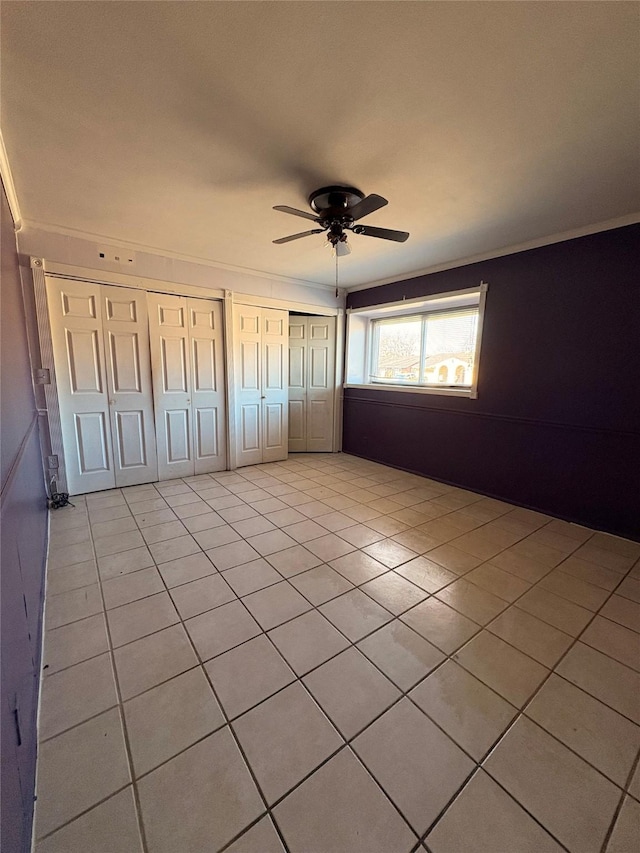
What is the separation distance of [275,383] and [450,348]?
Result: 2357mm

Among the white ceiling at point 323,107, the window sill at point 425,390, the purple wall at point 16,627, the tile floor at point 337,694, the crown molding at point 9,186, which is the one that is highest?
the white ceiling at point 323,107

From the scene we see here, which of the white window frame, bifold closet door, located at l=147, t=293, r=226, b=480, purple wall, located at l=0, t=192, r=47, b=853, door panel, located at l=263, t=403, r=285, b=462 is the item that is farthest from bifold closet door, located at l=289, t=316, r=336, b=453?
purple wall, located at l=0, t=192, r=47, b=853

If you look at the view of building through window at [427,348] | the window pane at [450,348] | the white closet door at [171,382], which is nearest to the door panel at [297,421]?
the view of building through window at [427,348]

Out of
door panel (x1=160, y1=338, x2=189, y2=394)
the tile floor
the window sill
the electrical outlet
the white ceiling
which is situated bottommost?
the tile floor

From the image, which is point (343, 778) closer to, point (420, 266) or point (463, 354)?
point (463, 354)

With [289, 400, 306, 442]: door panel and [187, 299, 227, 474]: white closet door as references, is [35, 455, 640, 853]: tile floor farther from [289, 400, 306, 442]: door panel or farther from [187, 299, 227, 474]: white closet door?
[289, 400, 306, 442]: door panel

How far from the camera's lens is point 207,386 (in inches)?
166

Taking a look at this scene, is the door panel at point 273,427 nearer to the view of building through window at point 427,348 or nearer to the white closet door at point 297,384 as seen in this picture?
the white closet door at point 297,384

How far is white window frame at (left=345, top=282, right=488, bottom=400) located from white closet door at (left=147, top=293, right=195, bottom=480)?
8.00ft

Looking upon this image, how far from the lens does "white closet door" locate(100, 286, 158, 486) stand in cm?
351

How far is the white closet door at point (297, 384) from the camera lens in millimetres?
5199

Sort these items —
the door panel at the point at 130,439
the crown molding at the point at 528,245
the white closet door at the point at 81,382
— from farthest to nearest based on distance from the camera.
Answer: the door panel at the point at 130,439 → the white closet door at the point at 81,382 → the crown molding at the point at 528,245

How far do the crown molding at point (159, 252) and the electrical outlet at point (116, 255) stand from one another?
4 centimetres

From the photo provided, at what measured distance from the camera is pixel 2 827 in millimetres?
718
